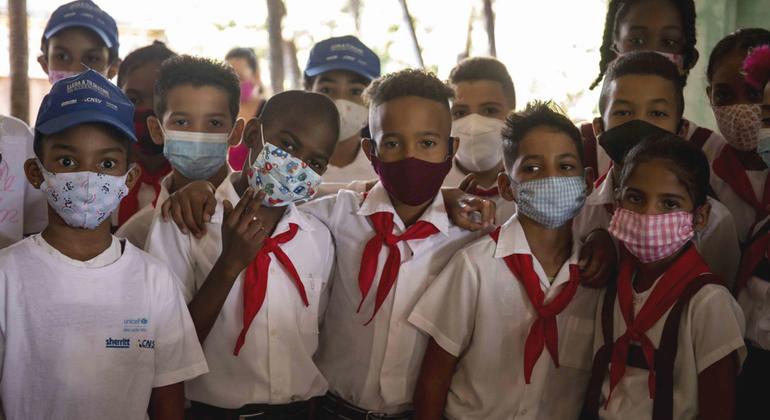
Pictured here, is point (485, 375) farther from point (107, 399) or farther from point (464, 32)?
point (464, 32)

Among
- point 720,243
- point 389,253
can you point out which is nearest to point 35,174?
point 389,253

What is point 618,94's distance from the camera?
3.02 meters

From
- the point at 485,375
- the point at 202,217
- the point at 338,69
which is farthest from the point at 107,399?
the point at 338,69

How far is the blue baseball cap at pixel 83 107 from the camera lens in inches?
92.7

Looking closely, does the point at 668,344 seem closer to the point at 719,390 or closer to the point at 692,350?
the point at 692,350

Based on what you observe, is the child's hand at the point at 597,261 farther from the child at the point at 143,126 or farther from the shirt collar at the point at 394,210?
the child at the point at 143,126

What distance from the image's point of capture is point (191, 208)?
2.60m

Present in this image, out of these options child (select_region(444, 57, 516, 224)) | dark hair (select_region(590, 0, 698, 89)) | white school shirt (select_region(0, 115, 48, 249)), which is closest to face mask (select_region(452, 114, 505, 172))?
child (select_region(444, 57, 516, 224))

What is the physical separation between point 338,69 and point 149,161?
117cm

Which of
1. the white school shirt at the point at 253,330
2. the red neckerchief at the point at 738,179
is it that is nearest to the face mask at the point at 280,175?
the white school shirt at the point at 253,330

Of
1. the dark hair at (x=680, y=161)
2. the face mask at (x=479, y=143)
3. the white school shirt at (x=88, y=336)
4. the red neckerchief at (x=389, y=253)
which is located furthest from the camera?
the face mask at (x=479, y=143)

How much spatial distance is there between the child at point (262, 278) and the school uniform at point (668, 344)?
3.62 ft

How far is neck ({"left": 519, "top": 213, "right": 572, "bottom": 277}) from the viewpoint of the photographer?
280 centimetres

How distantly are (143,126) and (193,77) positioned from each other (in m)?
0.58
